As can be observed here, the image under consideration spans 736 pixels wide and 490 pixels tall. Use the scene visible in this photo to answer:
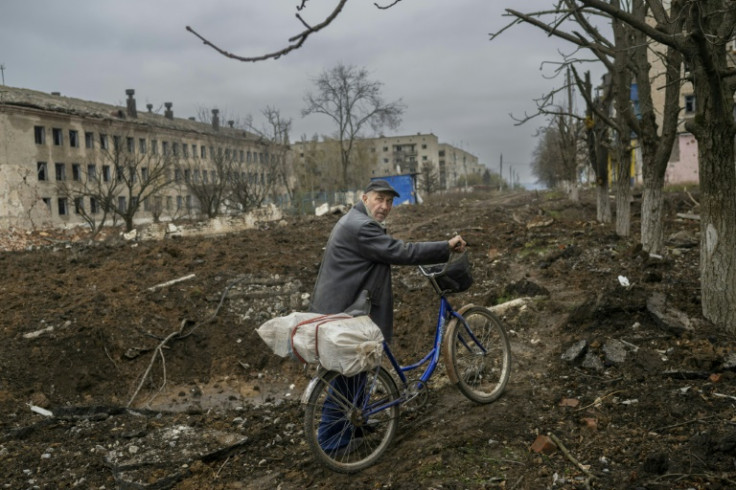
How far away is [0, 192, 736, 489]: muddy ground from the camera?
4223mm

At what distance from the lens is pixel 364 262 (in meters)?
4.50

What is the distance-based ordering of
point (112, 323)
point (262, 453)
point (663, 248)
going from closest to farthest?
point (262, 453) → point (112, 323) → point (663, 248)

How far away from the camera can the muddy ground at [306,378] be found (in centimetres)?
422

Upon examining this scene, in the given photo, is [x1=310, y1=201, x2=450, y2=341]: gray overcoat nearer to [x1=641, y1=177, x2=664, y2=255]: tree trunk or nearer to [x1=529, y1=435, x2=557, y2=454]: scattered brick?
[x1=529, y1=435, x2=557, y2=454]: scattered brick

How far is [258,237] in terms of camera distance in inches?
687

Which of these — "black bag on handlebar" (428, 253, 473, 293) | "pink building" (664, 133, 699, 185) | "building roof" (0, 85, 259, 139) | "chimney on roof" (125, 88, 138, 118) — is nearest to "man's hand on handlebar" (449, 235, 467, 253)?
"black bag on handlebar" (428, 253, 473, 293)

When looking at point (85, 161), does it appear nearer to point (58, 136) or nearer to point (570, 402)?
point (58, 136)

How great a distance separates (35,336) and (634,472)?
782 cm

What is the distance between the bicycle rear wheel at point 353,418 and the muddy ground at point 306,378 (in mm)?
153

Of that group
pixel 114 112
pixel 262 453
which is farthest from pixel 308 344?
pixel 114 112

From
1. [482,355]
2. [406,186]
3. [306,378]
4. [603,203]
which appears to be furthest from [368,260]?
[406,186]

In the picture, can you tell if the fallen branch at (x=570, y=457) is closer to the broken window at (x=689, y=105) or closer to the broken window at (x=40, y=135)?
the broken window at (x=689, y=105)

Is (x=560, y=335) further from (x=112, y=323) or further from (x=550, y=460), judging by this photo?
(x=112, y=323)

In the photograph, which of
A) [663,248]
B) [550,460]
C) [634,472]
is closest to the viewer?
[634,472]
